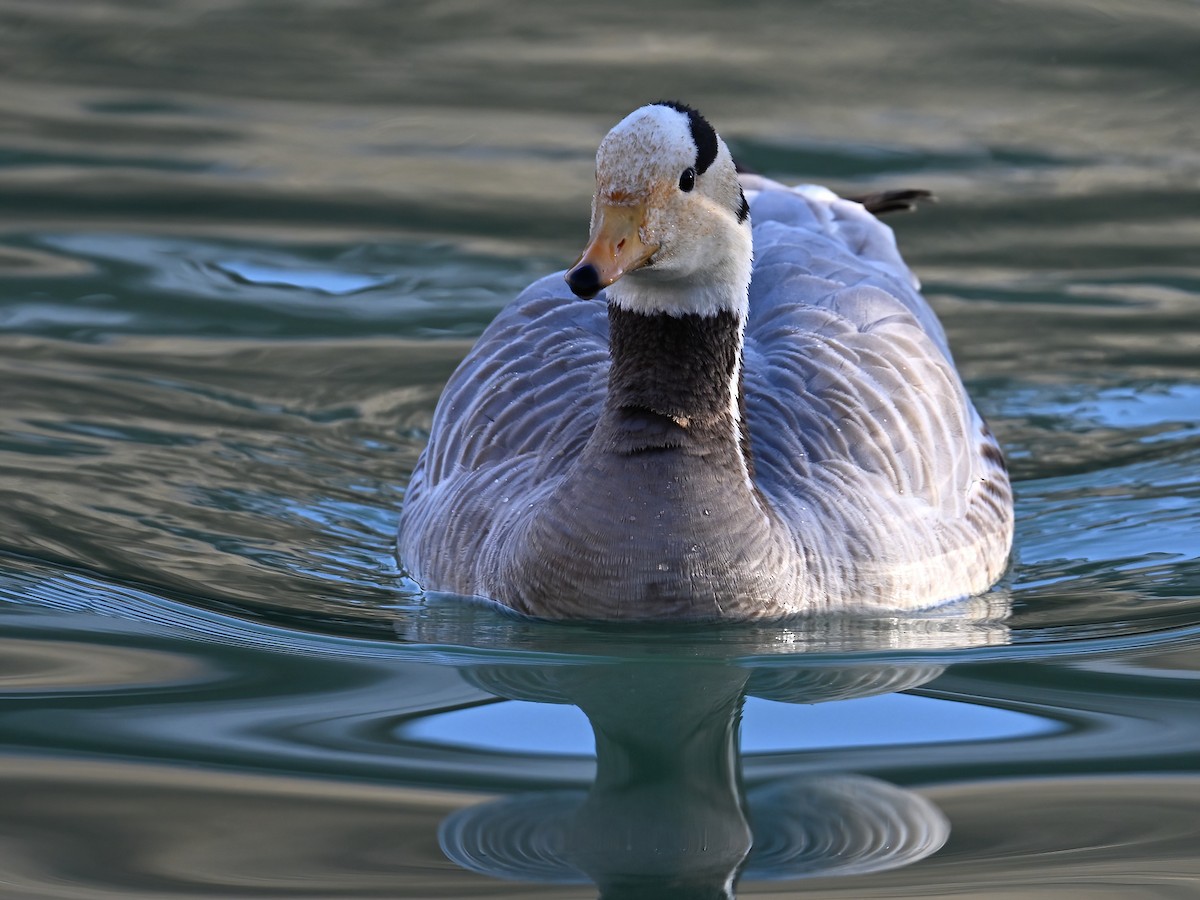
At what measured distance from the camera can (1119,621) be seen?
26.0 feet

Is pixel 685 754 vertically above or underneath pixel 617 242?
underneath

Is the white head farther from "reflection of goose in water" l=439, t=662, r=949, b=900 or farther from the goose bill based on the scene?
"reflection of goose in water" l=439, t=662, r=949, b=900

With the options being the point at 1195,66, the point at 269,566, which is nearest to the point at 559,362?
the point at 269,566

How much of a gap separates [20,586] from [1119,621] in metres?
4.32

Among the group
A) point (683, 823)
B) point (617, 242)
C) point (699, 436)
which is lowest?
point (683, 823)

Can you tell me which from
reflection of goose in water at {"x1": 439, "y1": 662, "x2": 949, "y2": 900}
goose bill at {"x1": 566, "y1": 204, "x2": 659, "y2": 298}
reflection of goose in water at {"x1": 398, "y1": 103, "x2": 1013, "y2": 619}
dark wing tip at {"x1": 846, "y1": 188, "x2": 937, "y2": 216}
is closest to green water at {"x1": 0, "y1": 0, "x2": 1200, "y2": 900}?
reflection of goose in water at {"x1": 439, "y1": 662, "x2": 949, "y2": 900}

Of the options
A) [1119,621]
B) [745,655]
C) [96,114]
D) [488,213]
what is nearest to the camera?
[745,655]

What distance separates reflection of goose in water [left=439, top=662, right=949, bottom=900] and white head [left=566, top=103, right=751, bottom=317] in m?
1.52

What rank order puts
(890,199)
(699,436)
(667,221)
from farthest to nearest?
1. (890,199)
2. (699,436)
3. (667,221)

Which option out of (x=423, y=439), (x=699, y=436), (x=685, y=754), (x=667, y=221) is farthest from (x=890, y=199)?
(x=685, y=754)

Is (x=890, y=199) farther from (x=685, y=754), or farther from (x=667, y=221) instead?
(x=685, y=754)

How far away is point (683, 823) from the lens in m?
5.99

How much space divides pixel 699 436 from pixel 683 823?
6.39ft

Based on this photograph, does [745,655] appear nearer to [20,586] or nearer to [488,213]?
[20,586]
